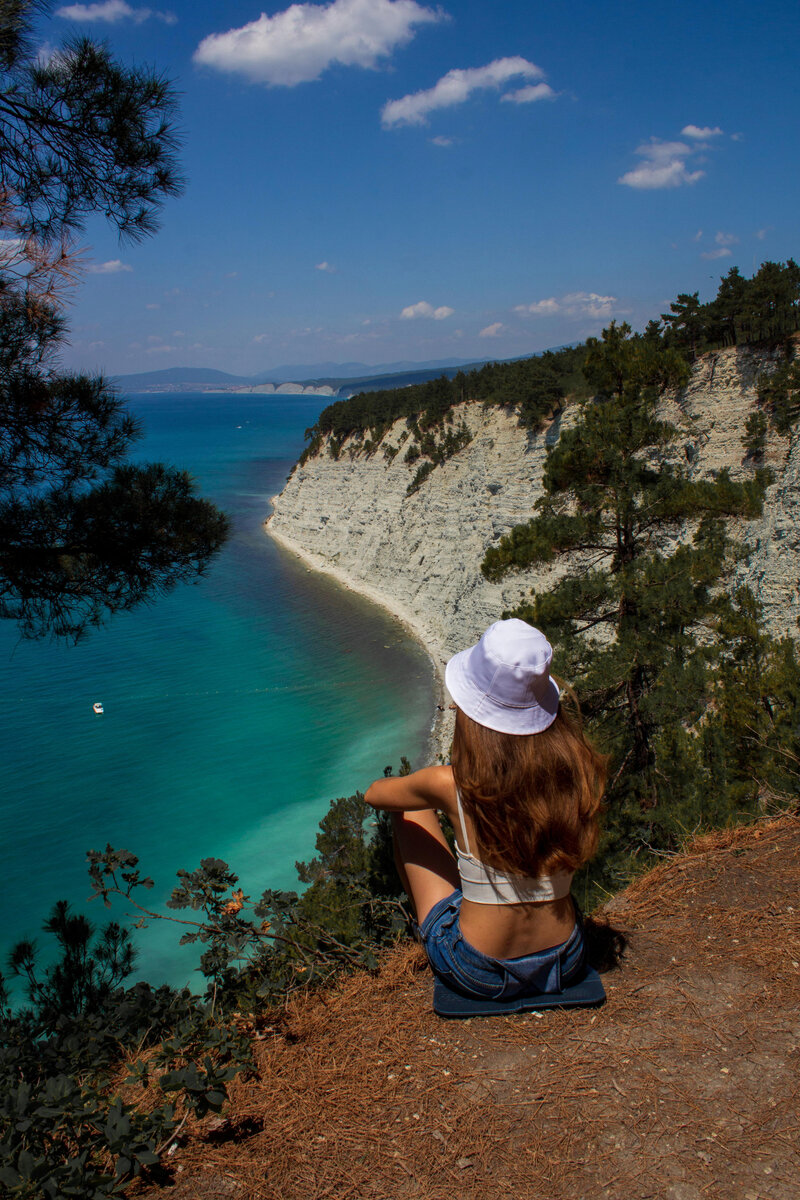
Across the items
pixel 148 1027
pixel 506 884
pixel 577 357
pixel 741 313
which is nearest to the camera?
pixel 506 884

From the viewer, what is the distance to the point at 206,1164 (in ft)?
7.49

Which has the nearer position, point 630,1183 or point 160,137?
point 630,1183

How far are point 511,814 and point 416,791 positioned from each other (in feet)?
1.54

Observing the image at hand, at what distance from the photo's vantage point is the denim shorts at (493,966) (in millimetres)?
2709

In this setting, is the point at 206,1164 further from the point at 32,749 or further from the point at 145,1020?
the point at 32,749

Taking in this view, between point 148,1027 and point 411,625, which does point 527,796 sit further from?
point 411,625

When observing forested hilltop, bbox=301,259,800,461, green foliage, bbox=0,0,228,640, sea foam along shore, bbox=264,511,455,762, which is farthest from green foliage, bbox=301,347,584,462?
green foliage, bbox=0,0,228,640

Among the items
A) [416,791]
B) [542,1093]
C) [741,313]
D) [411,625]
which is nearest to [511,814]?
[416,791]

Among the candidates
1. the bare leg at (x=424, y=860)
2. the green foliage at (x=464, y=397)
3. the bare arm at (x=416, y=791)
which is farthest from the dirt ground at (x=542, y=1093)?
the green foliage at (x=464, y=397)

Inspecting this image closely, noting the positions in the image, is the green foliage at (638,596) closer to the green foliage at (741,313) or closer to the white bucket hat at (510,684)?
the white bucket hat at (510,684)

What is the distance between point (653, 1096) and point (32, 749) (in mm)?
22212

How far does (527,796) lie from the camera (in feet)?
8.09

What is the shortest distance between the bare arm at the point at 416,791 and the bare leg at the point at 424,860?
0.15 m

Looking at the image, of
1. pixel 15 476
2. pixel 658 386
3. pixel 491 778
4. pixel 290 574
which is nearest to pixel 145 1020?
pixel 491 778
